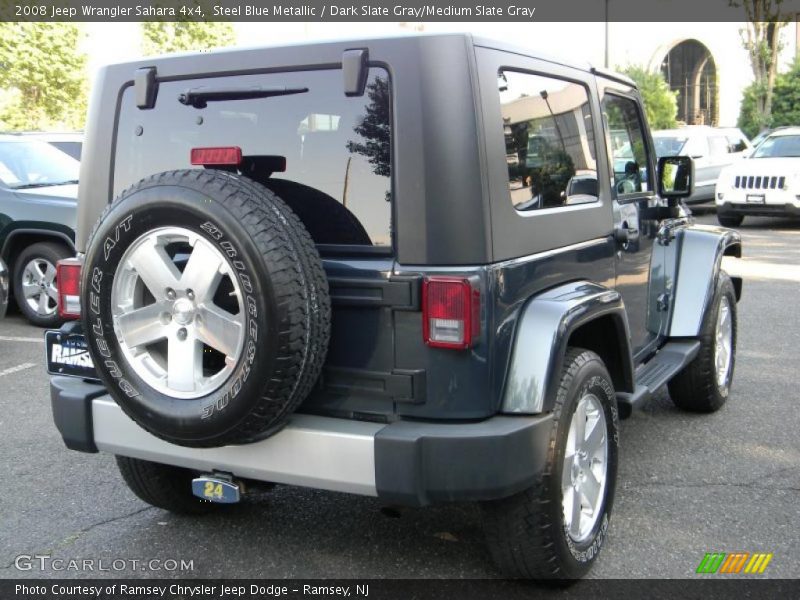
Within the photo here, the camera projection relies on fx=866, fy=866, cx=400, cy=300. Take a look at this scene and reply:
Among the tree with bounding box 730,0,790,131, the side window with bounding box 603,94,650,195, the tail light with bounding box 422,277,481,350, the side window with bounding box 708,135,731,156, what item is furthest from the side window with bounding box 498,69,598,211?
the tree with bounding box 730,0,790,131

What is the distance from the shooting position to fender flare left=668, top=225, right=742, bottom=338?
4.78m

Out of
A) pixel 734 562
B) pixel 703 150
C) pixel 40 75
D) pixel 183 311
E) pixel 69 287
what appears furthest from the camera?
pixel 40 75

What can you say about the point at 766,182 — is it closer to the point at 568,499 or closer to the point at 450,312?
the point at 568,499

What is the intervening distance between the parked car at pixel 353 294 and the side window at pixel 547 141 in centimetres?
2

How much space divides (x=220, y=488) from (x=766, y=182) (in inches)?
519

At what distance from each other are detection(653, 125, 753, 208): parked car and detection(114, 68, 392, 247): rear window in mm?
15191

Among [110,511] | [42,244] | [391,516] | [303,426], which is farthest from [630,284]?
[42,244]

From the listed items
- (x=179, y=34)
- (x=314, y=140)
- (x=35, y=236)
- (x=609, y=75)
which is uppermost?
(x=179, y=34)

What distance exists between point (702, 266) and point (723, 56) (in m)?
36.0

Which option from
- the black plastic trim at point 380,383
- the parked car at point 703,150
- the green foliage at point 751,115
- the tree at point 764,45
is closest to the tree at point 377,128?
the black plastic trim at point 380,383

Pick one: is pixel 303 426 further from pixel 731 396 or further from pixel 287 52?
pixel 731 396

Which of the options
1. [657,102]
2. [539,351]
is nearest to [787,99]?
Result: [657,102]

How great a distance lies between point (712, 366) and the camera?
16.1ft

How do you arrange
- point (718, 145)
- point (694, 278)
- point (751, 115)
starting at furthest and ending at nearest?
point (751, 115) → point (718, 145) → point (694, 278)
